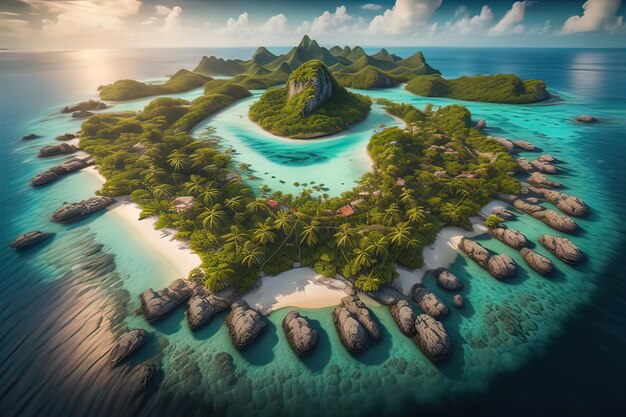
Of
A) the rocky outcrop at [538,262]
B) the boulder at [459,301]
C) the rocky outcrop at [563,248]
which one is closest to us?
the boulder at [459,301]

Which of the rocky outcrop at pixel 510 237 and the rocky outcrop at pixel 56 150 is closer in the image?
the rocky outcrop at pixel 510 237

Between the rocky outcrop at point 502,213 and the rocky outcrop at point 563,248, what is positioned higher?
the rocky outcrop at point 502,213

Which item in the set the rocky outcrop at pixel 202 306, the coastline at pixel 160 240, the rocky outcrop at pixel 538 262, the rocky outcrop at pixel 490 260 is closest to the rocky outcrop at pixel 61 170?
the coastline at pixel 160 240

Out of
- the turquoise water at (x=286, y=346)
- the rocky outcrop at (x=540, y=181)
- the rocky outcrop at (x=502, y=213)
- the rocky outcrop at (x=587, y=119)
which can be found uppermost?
the rocky outcrop at (x=587, y=119)

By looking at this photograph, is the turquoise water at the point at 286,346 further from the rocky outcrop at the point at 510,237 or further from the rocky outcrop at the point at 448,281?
the rocky outcrop at the point at 510,237

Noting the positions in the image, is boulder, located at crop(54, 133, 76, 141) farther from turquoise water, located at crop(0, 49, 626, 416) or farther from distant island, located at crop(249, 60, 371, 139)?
distant island, located at crop(249, 60, 371, 139)

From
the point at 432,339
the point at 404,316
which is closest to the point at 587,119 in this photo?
the point at 404,316
